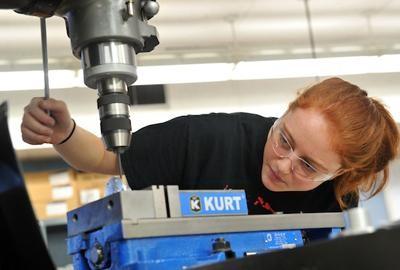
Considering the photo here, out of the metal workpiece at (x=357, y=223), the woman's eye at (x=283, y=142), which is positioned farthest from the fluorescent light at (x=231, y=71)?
the metal workpiece at (x=357, y=223)

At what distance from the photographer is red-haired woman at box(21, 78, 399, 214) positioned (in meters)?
1.35

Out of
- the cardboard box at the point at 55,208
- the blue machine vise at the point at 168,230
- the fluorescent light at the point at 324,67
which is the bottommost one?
the blue machine vise at the point at 168,230

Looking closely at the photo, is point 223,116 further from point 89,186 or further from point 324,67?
point 324,67

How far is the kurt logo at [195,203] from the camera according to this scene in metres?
0.88

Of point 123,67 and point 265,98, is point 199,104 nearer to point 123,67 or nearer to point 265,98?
point 265,98

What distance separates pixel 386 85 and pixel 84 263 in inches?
189

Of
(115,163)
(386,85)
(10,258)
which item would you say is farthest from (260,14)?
(10,258)

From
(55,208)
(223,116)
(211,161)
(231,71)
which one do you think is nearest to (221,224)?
(211,161)

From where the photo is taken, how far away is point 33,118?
1.04 metres

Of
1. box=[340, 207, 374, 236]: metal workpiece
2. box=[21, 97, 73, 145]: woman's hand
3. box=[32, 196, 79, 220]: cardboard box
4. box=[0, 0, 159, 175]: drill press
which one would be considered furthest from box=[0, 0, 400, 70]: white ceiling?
box=[340, 207, 374, 236]: metal workpiece

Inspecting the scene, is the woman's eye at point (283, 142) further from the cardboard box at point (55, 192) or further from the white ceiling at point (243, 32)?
the cardboard box at point (55, 192)

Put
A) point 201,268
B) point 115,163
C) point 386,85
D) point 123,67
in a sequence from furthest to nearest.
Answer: point 386,85 → point 115,163 → point 123,67 → point 201,268

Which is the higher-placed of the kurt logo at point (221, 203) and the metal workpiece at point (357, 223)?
the kurt logo at point (221, 203)

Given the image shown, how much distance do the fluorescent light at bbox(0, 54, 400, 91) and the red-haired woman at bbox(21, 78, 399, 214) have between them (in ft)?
8.12
